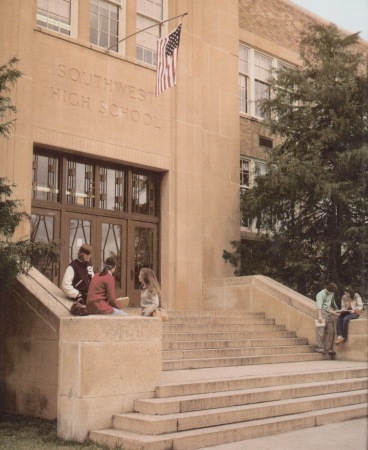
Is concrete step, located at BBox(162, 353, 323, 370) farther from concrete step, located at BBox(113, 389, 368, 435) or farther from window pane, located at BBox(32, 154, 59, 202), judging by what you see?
window pane, located at BBox(32, 154, 59, 202)

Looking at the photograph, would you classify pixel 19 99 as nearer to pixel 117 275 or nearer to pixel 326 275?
pixel 117 275

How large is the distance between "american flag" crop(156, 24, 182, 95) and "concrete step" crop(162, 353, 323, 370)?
6322 mm

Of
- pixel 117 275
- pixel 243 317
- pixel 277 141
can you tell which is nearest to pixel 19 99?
pixel 117 275

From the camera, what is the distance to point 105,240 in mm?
15992

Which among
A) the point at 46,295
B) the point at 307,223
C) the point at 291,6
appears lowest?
the point at 46,295

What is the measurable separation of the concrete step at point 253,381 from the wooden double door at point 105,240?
6111mm

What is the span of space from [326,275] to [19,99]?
8.84 m

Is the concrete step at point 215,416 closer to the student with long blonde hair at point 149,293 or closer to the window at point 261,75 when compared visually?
the student with long blonde hair at point 149,293

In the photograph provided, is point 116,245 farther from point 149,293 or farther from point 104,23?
point 104,23

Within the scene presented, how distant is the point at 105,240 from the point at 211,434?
28.8ft

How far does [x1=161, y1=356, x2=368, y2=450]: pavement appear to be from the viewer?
25.3 ft

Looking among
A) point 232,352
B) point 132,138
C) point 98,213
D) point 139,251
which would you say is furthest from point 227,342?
point 132,138

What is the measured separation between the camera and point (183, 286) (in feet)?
55.9

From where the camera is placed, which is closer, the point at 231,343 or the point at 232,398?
the point at 232,398
